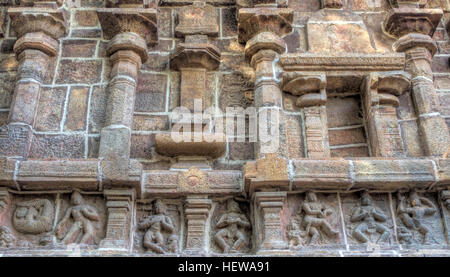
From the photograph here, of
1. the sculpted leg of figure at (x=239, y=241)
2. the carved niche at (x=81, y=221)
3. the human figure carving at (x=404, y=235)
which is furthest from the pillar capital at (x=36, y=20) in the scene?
the human figure carving at (x=404, y=235)

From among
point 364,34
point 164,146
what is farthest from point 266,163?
point 364,34

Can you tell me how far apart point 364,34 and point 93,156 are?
2.94 metres

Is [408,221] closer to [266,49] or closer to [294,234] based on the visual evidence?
[294,234]

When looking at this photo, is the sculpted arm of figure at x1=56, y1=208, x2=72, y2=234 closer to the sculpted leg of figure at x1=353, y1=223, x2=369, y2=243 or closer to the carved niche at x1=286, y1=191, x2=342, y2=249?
the carved niche at x1=286, y1=191, x2=342, y2=249

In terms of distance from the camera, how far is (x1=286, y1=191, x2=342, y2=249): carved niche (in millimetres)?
4664

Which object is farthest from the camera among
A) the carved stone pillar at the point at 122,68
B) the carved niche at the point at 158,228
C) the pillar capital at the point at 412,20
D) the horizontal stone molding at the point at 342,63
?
the pillar capital at the point at 412,20

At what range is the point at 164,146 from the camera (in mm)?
5023

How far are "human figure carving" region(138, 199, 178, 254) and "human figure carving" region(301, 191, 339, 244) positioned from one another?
1.08 meters

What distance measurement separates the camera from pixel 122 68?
17.8 ft

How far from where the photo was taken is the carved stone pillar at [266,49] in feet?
17.1

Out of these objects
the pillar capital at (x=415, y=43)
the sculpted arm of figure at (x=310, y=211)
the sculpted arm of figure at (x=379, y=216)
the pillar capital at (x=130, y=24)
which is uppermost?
the pillar capital at (x=130, y=24)

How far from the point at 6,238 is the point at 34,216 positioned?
0.89ft

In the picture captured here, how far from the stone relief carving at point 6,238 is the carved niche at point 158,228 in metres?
0.97

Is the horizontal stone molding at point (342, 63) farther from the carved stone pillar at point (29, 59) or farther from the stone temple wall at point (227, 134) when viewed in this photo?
the carved stone pillar at point (29, 59)
